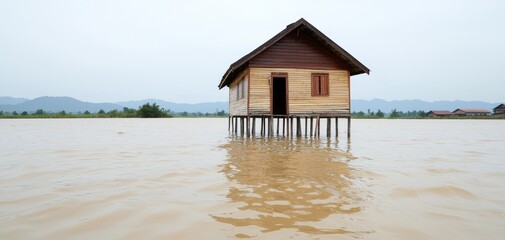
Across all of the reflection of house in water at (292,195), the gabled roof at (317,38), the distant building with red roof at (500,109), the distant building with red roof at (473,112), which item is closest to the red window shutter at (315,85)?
the gabled roof at (317,38)

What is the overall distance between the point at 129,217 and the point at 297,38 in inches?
547

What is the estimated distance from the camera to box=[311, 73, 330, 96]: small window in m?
16.5

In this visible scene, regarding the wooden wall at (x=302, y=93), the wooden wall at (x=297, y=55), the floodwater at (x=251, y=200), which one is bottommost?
the floodwater at (x=251, y=200)

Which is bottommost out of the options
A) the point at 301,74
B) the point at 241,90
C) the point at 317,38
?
the point at 241,90

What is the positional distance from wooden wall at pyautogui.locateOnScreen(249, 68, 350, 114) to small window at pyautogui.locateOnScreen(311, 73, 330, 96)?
157mm

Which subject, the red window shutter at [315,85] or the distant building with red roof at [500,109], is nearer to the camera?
the red window shutter at [315,85]

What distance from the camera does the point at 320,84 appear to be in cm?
1655

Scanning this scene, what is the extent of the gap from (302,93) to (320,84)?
1.02 m

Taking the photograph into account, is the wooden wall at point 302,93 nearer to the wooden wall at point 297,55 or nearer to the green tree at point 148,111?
the wooden wall at point 297,55

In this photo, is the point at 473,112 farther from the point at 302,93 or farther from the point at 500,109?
the point at 302,93

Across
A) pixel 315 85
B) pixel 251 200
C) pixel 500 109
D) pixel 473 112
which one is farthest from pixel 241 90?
pixel 473 112

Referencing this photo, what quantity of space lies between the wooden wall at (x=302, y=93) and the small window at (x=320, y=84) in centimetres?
16

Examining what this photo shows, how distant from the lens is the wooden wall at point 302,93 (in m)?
15.8

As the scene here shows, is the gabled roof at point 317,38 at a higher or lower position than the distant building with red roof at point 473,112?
higher
